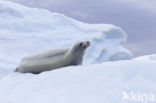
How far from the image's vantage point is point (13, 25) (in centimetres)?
1526

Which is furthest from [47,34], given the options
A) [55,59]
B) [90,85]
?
[90,85]

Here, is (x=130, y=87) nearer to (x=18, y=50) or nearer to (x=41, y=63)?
(x=41, y=63)

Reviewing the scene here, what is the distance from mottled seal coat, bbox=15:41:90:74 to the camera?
6035 mm

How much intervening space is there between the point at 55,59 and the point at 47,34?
935 cm

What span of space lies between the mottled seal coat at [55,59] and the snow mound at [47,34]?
6.16 metres

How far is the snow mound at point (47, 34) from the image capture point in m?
14.0

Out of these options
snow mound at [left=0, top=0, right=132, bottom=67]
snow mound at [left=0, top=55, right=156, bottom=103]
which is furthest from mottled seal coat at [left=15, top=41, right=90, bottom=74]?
snow mound at [left=0, top=0, right=132, bottom=67]

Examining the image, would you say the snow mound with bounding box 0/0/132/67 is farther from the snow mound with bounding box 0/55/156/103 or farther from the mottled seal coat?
the snow mound with bounding box 0/55/156/103

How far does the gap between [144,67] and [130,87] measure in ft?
1.56

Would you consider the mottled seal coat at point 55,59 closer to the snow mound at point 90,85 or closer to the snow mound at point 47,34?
the snow mound at point 90,85

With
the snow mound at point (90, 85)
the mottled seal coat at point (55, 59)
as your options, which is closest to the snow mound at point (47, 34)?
the mottled seal coat at point (55, 59)

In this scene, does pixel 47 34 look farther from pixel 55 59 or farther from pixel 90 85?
pixel 90 85

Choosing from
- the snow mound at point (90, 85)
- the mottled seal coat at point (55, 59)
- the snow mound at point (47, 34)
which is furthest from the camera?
the snow mound at point (47, 34)

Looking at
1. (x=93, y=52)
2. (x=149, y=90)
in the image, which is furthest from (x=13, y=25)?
(x=149, y=90)
